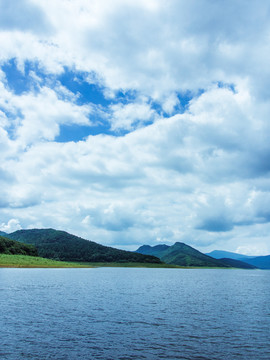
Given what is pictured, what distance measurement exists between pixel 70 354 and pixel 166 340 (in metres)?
12.5

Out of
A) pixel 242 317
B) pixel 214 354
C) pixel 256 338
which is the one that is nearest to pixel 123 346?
pixel 214 354

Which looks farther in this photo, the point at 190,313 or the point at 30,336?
the point at 190,313

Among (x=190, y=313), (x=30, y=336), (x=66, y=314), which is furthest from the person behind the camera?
(x=190, y=313)

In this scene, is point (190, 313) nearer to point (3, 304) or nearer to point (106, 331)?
point (106, 331)

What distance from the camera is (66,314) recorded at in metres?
Result: 51.7

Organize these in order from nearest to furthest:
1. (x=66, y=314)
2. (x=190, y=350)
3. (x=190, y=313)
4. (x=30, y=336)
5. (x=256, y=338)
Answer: (x=190, y=350)
(x=30, y=336)
(x=256, y=338)
(x=66, y=314)
(x=190, y=313)

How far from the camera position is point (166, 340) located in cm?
3700

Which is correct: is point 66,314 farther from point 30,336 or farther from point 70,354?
point 70,354

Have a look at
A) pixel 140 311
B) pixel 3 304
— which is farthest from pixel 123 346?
pixel 3 304

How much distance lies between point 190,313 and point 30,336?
31655mm

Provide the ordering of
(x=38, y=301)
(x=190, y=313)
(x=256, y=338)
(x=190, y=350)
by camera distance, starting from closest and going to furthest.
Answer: (x=190, y=350), (x=256, y=338), (x=190, y=313), (x=38, y=301)

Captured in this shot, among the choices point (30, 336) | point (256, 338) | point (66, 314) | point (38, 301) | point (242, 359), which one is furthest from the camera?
point (38, 301)

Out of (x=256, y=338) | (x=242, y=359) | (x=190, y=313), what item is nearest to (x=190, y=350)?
(x=242, y=359)

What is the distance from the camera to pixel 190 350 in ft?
108
